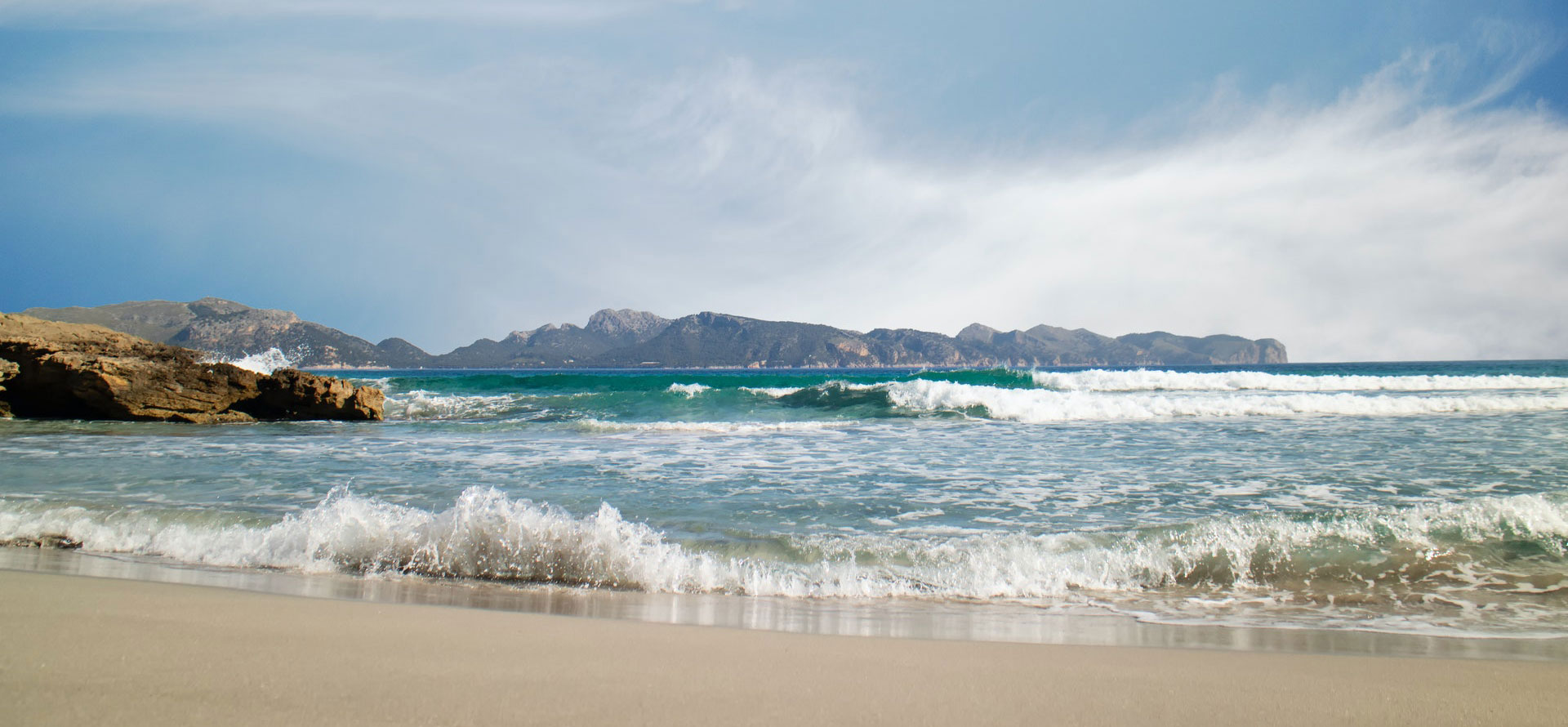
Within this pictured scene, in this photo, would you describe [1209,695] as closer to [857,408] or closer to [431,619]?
[431,619]

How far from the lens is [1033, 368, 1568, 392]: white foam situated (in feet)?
96.9

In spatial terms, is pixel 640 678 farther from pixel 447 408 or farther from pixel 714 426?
pixel 447 408

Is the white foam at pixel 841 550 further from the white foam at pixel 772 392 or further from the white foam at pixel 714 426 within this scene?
the white foam at pixel 772 392

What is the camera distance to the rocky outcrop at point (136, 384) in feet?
49.3

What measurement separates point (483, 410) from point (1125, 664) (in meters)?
22.0

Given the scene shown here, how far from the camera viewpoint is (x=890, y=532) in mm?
5523

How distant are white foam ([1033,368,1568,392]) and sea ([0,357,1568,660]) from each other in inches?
780

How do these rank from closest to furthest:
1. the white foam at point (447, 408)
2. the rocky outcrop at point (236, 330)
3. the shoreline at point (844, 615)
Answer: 1. the shoreline at point (844, 615)
2. the white foam at point (447, 408)
3. the rocky outcrop at point (236, 330)

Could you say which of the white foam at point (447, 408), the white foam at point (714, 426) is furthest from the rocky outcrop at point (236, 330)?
the white foam at point (714, 426)

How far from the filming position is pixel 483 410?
2203 centimetres

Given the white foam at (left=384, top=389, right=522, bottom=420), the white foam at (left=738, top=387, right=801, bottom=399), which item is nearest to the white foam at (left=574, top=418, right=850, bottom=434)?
the white foam at (left=384, top=389, right=522, bottom=420)

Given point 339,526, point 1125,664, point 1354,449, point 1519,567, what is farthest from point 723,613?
point 1354,449

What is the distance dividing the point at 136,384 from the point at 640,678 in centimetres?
1852

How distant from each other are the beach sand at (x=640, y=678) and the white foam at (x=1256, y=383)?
27.8 metres
